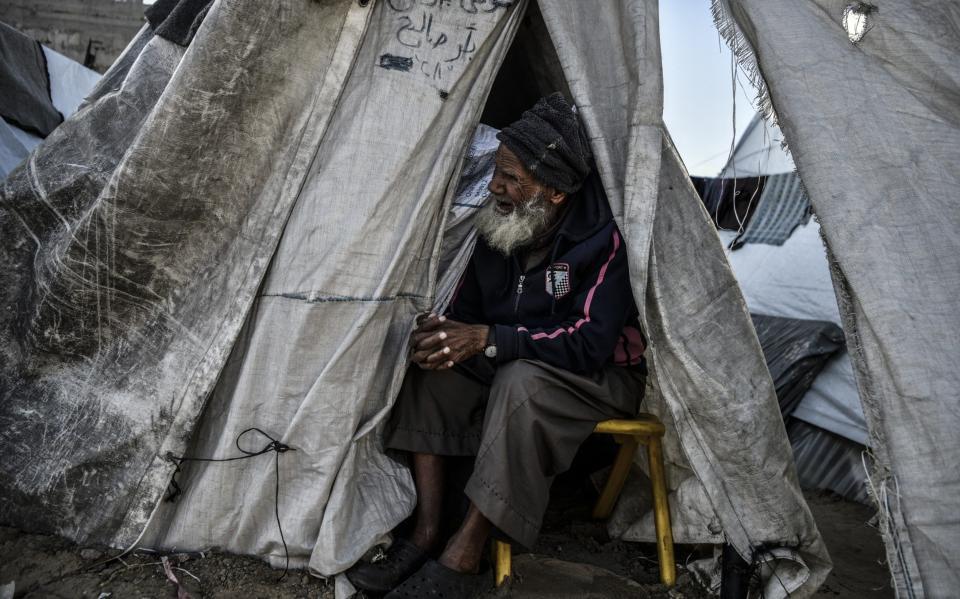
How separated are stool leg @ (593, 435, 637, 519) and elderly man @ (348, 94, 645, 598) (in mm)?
251

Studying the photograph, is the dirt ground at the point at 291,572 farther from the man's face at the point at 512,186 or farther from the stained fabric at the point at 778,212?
the stained fabric at the point at 778,212

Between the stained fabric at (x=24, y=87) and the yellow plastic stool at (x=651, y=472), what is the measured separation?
4344mm

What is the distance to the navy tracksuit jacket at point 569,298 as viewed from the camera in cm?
214

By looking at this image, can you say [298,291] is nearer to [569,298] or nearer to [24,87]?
[569,298]

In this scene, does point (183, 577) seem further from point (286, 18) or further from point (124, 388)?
point (286, 18)

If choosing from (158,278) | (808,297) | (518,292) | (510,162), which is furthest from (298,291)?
(808,297)

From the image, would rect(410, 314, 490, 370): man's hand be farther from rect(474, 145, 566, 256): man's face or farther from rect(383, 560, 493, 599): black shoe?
rect(383, 560, 493, 599): black shoe

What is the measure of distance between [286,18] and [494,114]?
1.38m

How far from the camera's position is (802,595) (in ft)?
6.68

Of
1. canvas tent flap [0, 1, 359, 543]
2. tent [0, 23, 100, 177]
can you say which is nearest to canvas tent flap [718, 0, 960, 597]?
canvas tent flap [0, 1, 359, 543]

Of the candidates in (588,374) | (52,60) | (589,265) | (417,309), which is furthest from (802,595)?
(52,60)

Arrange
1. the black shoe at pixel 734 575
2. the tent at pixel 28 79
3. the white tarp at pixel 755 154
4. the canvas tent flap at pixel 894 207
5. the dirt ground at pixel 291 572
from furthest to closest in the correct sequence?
the white tarp at pixel 755 154 → the tent at pixel 28 79 → the black shoe at pixel 734 575 → the dirt ground at pixel 291 572 → the canvas tent flap at pixel 894 207

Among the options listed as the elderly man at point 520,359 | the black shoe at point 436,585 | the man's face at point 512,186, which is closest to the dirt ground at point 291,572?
the black shoe at point 436,585

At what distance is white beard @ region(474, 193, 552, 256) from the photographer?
2375 mm
